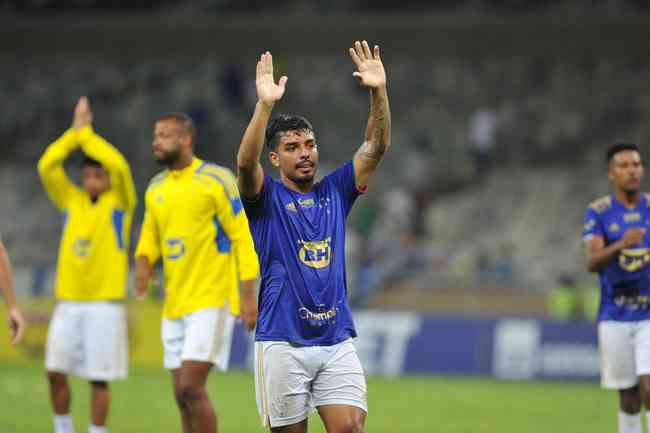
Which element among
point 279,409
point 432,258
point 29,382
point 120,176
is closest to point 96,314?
point 120,176

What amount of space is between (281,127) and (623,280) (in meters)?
4.14

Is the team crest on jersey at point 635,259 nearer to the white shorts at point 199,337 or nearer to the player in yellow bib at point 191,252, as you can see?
the player in yellow bib at point 191,252

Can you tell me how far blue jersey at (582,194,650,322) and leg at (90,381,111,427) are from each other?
458 centimetres

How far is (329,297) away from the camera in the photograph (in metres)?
7.30

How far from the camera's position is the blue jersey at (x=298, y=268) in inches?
286

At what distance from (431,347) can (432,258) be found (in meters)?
5.09

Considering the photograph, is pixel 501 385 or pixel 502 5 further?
pixel 502 5

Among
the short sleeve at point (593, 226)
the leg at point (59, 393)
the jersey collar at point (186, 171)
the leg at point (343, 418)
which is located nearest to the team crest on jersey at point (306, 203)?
the leg at point (343, 418)

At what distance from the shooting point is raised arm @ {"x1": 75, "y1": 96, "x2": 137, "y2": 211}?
10922 millimetres

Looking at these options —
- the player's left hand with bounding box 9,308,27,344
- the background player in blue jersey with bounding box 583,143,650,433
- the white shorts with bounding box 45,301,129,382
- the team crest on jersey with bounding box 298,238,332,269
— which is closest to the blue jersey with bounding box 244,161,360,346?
the team crest on jersey with bounding box 298,238,332,269

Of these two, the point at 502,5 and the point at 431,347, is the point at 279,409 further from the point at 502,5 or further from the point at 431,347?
the point at 502,5

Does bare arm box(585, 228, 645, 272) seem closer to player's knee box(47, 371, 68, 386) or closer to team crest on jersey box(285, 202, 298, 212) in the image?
team crest on jersey box(285, 202, 298, 212)

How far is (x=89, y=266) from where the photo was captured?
444 inches

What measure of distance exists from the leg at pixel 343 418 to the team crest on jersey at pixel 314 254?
0.89 meters
